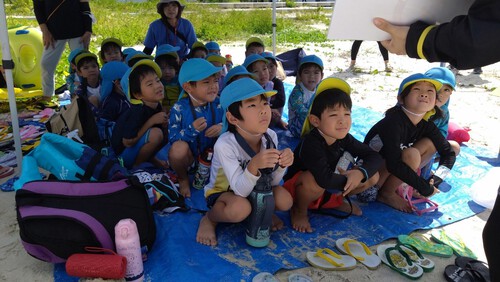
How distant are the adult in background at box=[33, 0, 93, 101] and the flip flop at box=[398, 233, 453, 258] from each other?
4.88 m

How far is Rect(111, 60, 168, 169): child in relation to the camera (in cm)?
347

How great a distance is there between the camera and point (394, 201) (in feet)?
10.2

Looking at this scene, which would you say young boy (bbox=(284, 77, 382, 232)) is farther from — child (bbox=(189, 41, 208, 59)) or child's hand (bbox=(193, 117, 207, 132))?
child (bbox=(189, 41, 208, 59))

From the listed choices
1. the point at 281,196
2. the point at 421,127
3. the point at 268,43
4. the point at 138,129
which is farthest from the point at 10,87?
the point at 268,43

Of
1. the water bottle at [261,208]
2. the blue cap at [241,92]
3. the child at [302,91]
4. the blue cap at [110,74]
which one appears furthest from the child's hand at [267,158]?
the blue cap at [110,74]

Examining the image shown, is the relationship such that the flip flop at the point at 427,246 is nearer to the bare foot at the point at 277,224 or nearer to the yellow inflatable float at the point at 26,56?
the bare foot at the point at 277,224

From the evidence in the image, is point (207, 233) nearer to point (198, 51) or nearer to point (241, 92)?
point (241, 92)

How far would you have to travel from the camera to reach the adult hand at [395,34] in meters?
1.72

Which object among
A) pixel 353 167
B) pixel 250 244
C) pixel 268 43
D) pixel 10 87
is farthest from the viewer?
pixel 268 43

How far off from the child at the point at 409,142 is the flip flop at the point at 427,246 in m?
0.40

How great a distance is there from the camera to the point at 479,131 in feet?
15.5

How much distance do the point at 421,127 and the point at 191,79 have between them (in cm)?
190

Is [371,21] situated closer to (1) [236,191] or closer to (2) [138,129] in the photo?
(1) [236,191]

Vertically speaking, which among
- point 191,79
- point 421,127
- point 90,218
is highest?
point 191,79
